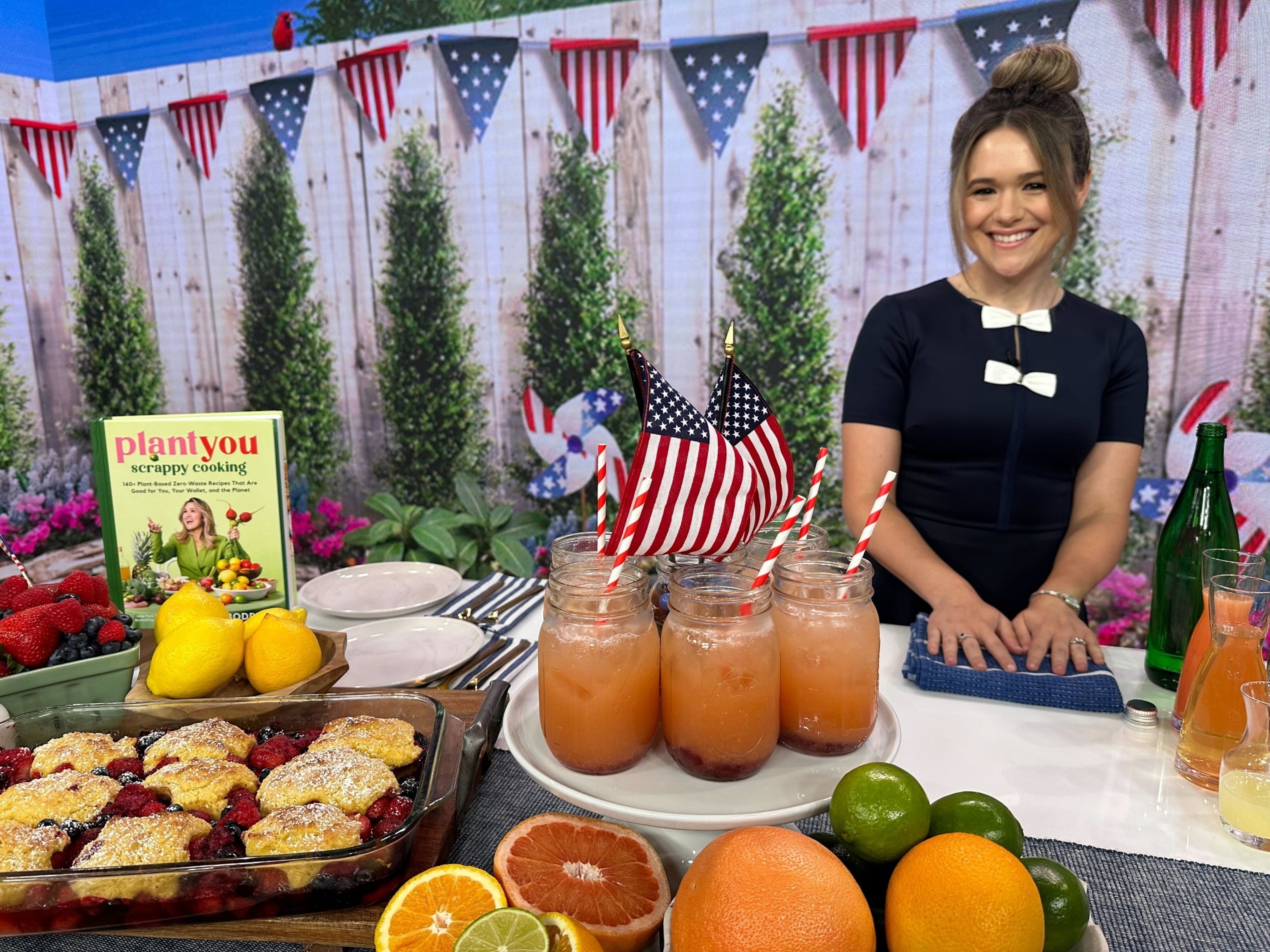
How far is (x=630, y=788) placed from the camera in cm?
85

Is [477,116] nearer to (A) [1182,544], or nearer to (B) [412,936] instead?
(A) [1182,544]

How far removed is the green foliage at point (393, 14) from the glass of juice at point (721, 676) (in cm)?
324

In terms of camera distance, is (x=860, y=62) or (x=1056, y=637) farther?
(x=860, y=62)

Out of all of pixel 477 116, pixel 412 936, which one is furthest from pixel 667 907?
pixel 477 116

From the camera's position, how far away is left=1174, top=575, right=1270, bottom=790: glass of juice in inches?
42.9

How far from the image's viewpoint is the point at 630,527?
84 cm

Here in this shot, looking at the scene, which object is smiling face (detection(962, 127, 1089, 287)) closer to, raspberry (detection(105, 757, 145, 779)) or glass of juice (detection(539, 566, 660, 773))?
glass of juice (detection(539, 566, 660, 773))

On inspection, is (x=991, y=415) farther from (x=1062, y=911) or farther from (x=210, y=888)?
(x=210, y=888)

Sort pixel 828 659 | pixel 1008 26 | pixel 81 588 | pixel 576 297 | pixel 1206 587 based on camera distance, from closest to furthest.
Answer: pixel 828 659, pixel 1206 587, pixel 81 588, pixel 1008 26, pixel 576 297

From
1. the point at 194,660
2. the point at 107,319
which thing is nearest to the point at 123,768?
the point at 194,660

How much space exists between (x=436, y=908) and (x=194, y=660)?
2.06 ft

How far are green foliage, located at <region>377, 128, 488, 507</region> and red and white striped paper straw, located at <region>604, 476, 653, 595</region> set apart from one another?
A: 10.1 ft

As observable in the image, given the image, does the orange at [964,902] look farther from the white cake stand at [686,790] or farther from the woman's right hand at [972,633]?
the woman's right hand at [972,633]

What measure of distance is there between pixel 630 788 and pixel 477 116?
3361 millimetres
